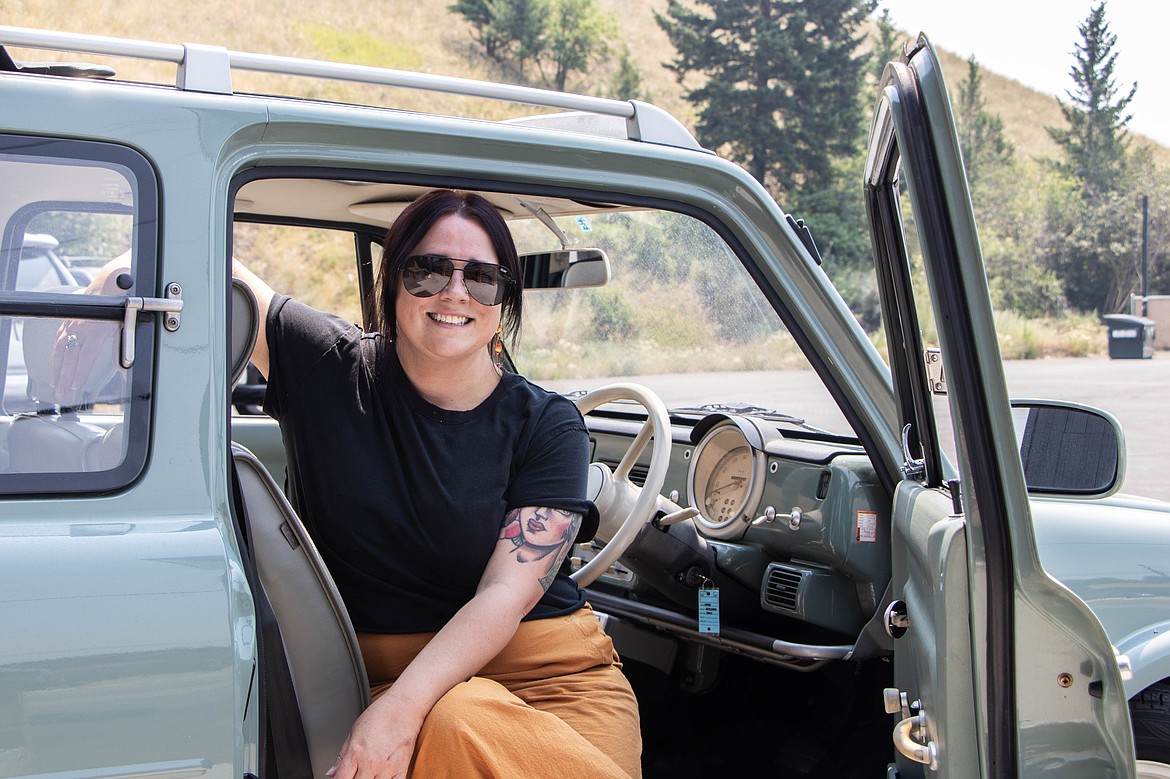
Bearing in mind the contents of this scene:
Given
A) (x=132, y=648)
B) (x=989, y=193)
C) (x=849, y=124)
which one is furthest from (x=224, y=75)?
(x=989, y=193)

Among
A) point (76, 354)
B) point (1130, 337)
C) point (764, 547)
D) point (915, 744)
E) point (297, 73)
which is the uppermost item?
point (1130, 337)

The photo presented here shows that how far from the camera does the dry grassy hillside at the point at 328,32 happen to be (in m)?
38.1

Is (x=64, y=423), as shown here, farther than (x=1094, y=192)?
No

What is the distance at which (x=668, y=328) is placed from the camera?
2715 mm

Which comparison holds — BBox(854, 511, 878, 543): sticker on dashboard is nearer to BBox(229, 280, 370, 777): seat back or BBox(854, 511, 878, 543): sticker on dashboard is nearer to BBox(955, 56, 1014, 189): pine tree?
BBox(229, 280, 370, 777): seat back

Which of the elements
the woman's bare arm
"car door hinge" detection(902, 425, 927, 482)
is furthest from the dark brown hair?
"car door hinge" detection(902, 425, 927, 482)

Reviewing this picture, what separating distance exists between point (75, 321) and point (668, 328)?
1524mm

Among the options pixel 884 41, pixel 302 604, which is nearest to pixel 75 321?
pixel 302 604

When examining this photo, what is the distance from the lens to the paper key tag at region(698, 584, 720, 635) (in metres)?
2.89

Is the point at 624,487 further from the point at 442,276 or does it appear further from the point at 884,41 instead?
the point at 884,41

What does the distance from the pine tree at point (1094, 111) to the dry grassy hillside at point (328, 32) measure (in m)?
18.2

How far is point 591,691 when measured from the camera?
2105 millimetres

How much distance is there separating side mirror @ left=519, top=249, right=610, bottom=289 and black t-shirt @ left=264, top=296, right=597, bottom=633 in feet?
2.19

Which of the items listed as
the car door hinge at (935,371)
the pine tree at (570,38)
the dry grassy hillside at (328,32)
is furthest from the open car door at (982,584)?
the pine tree at (570,38)
